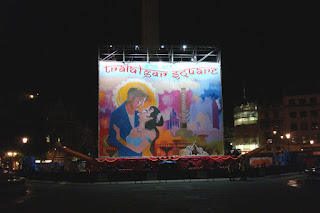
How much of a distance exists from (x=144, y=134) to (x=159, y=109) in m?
3.14

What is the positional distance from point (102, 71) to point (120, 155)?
A: 915 cm

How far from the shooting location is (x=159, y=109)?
Answer: 35.3m

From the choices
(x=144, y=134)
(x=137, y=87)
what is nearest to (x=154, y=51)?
(x=137, y=87)

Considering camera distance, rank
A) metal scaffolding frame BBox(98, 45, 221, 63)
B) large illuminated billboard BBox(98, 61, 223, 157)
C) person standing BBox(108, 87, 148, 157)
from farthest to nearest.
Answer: metal scaffolding frame BBox(98, 45, 221, 63)
large illuminated billboard BBox(98, 61, 223, 157)
person standing BBox(108, 87, 148, 157)

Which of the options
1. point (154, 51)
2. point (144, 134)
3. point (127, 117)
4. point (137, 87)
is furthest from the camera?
point (154, 51)

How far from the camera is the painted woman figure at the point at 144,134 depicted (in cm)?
3428

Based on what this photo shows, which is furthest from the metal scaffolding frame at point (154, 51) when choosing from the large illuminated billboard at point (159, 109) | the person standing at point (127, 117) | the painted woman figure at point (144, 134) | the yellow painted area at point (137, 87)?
the painted woman figure at point (144, 134)

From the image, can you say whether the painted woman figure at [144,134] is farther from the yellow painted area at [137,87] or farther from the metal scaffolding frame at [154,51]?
the metal scaffolding frame at [154,51]

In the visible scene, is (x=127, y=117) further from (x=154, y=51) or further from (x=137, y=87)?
(x=154, y=51)

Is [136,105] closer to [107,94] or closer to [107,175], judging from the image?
[107,94]

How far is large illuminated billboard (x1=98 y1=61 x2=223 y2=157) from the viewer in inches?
1355

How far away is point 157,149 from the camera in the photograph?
3447 centimetres

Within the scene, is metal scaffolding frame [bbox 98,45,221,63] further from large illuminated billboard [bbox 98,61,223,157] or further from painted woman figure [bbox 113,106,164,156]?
painted woman figure [bbox 113,106,164,156]

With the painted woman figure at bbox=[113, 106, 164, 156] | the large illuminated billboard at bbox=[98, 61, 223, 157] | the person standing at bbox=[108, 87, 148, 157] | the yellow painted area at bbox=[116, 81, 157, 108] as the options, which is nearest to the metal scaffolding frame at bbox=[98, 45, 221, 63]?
the large illuminated billboard at bbox=[98, 61, 223, 157]
